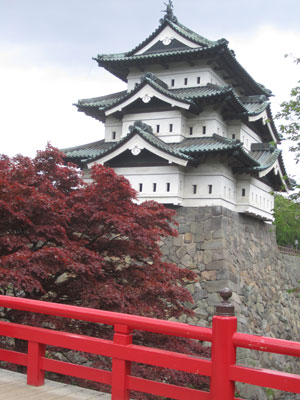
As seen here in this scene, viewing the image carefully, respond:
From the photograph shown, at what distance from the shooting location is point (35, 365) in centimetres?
440

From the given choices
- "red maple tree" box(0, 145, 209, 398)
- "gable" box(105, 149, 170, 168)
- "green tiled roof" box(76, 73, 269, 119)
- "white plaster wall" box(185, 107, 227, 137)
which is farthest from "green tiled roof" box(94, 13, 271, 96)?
"red maple tree" box(0, 145, 209, 398)

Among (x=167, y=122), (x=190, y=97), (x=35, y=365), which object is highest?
(x=190, y=97)

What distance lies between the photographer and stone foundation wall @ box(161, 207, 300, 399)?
44.5 feet

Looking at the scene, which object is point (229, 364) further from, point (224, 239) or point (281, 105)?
point (224, 239)

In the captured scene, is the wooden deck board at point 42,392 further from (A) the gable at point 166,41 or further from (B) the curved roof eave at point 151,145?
(A) the gable at point 166,41

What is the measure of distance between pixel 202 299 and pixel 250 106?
7.86 m

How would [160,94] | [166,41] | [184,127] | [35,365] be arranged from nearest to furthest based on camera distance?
[35,365]
[160,94]
[184,127]
[166,41]

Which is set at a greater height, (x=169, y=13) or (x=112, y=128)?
(x=169, y=13)

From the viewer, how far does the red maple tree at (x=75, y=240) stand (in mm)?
7090

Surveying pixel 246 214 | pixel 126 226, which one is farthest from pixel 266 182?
pixel 126 226

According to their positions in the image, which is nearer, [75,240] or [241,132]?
[75,240]

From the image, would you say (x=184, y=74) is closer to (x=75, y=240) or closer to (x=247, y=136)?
(x=247, y=136)

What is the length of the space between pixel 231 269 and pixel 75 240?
7176 millimetres

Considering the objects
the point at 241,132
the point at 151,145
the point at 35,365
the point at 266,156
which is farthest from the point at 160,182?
the point at 35,365
